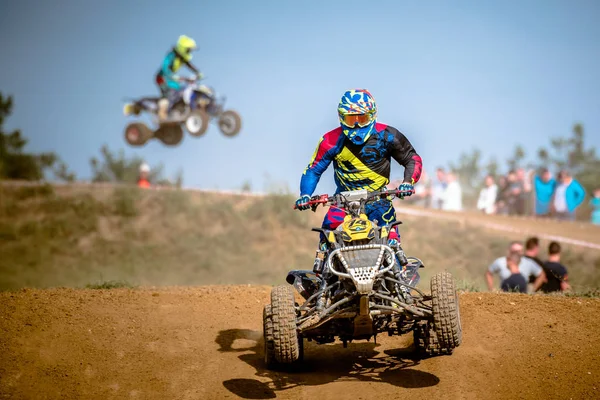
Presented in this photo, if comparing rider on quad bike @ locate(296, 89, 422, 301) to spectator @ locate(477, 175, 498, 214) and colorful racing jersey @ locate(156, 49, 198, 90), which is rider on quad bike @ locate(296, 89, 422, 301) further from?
colorful racing jersey @ locate(156, 49, 198, 90)

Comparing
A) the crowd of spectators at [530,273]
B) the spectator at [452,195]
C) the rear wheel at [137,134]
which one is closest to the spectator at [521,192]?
the spectator at [452,195]

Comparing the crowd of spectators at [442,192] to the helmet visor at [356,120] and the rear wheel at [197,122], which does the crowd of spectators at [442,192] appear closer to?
the rear wheel at [197,122]

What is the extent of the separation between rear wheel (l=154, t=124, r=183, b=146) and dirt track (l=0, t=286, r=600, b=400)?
14880 millimetres

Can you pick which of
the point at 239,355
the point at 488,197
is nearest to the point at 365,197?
the point at 239,355

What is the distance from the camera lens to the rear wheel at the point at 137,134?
24.7 meters

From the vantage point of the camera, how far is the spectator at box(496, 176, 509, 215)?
2250 cm

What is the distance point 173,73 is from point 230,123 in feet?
8.08

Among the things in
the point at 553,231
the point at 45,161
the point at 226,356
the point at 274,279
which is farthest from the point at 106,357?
the point at 45,161

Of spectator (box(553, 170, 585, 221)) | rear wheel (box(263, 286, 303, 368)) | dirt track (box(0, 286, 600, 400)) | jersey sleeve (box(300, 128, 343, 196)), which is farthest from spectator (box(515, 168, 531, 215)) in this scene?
rear wheel (box(263, 286, 303, 368))

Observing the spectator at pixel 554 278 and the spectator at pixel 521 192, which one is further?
the spectator at pixel 521 192

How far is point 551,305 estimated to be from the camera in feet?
31.2

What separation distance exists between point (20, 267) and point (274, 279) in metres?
7.48

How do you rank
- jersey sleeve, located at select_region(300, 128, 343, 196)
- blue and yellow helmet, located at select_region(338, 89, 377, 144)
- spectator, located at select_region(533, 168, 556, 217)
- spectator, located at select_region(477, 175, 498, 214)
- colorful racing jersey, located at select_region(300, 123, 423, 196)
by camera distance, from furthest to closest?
spectator, located at select_region(477, 175, 498, 214) → spectator, located at select_region(533, 168, 556, 217) → jersey sleeve, located at select_region(300, 128, 343, 196) → colorful racing jersey, located at select_region(300, 123, 423, 196) → blue and yellow helmet, located at select_region(338, 89, 377, 144)

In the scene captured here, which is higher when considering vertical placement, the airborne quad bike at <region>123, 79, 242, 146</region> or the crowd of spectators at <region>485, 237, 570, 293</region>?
the airborne quad bike at <region>123, 79, 242, 146</region>
